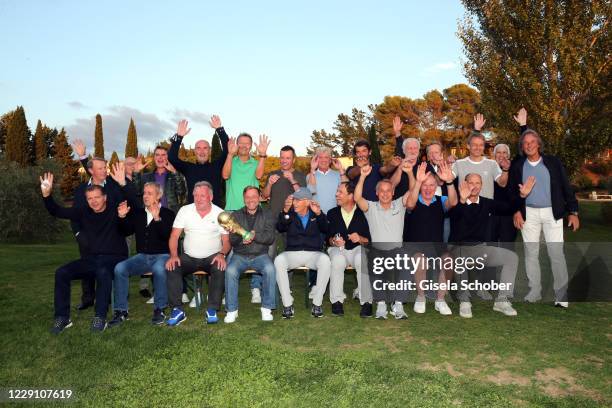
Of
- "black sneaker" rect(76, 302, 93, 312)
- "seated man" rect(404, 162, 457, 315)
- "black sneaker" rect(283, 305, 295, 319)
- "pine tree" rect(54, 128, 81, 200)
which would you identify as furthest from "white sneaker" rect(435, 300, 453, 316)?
"pine tree" rect(54, 128, 81, 200)

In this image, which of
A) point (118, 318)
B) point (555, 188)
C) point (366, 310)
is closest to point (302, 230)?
point (366, 310)

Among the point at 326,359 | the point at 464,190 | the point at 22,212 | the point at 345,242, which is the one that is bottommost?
the point at 326,359

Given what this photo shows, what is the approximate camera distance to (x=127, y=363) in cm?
439

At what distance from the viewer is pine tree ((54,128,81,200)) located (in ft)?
130

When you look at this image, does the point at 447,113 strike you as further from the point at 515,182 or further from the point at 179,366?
the point at 179,366

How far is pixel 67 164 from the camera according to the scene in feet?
138

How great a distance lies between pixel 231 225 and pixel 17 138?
3762 cm

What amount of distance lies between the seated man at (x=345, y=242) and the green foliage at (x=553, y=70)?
13.3 meters

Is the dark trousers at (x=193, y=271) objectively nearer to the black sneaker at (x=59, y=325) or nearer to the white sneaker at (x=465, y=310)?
the black sneaker at (x=59, y=325)

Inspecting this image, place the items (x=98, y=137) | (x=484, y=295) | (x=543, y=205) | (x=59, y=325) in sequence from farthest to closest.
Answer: (x=98, y=137)
(x=484, y=295)
(x=543, y=205)
(x=59, y=325)

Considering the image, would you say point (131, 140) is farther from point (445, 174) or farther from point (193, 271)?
point (445, 174)

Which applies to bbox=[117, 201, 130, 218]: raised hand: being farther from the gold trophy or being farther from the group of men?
the gold trophy

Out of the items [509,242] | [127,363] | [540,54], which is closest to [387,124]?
[540,54]

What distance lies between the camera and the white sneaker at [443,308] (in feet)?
19.8
